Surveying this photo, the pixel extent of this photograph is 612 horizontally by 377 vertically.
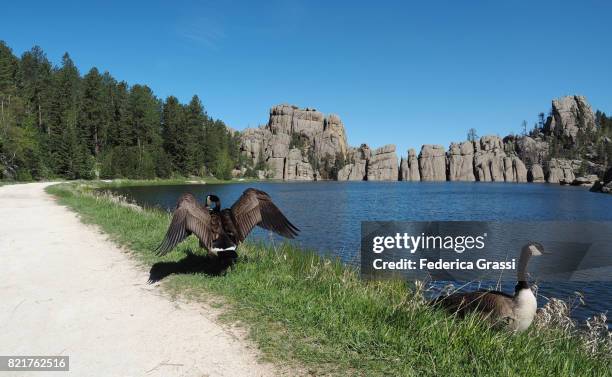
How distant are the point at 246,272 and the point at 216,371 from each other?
380 centimetres

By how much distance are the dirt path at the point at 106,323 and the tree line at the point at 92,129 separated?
58.3 m

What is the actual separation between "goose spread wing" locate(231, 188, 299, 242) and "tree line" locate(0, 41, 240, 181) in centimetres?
6214

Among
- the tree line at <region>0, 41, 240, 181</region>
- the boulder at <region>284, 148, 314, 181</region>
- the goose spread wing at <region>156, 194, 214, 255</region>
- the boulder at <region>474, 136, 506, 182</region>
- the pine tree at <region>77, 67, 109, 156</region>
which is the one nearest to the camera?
the goose spread wing at <region>156, 194, 214, 255</region>

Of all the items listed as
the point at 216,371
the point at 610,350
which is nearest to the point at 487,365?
the point at 216,371

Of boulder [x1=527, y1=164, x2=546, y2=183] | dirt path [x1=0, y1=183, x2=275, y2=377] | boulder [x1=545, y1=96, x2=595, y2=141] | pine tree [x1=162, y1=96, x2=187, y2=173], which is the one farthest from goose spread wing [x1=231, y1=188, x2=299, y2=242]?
boulder [x1=545, y1=96, x2=595, y2=141]

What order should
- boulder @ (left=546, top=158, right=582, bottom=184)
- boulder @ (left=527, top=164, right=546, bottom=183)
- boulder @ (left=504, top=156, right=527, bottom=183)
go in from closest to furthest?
1. boulder @ (left=546, top=158, right=582, bottom=184)
2. boulder @ (left=527, top=164, right=546, bottom=183)
3. boulder @ (left=504, top=156, right=527, bottom=183)

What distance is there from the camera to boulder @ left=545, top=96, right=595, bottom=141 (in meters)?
188

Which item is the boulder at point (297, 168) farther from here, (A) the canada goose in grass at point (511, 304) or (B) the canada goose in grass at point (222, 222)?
(A) the canada goose in grass at point (511, 304)

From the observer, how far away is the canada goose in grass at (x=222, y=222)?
298 inches

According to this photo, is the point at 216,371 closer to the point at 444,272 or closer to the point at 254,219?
the point at 254,219

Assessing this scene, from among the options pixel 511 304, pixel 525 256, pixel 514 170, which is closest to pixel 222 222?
pixel 511 304

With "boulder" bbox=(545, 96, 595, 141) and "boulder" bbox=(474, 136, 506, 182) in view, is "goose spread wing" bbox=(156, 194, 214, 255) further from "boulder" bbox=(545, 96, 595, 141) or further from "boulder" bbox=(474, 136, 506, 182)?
"boulder" bbox=(545, 96, 595, 141)

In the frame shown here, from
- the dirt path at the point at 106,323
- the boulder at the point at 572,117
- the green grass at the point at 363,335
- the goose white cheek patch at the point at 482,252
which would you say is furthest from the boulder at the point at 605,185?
the dirt path at the point at 106,323

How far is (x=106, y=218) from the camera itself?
17.4 metres
